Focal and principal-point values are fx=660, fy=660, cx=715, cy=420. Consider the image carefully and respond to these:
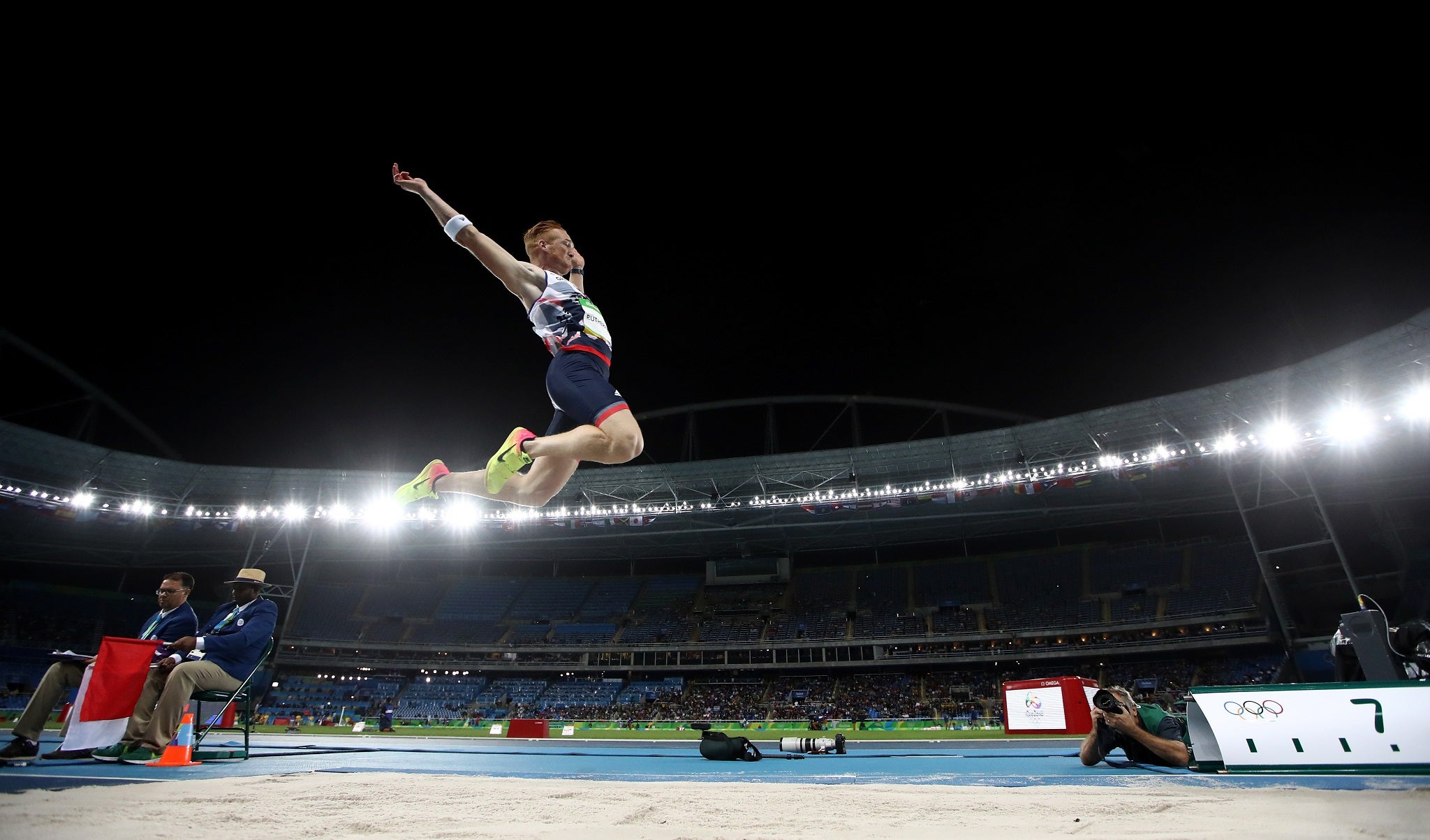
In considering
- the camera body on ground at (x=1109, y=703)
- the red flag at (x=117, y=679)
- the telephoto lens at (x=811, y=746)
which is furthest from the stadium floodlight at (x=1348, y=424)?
the red flag at (x=117, y=679)

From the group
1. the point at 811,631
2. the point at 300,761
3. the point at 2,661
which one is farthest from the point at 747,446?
the point at 2,661

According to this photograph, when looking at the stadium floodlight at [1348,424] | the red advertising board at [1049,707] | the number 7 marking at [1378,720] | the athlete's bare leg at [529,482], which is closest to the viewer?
the athlete's bare leg at [529,482]

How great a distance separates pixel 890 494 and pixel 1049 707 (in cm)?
1004

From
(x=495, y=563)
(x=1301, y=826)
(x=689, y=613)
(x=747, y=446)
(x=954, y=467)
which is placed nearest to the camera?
(x=1301, y=826)

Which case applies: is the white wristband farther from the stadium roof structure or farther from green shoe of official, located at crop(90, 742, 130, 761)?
the stadium roof structure

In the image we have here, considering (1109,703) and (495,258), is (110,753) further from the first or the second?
(1109,703)

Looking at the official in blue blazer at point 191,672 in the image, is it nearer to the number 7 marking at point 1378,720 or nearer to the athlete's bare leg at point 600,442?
the athlete's bare leg at point 600,442

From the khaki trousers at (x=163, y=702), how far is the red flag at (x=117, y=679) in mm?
68

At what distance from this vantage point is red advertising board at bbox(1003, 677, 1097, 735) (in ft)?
62.3

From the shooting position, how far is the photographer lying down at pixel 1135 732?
581 cm

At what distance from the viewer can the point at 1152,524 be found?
3572cm

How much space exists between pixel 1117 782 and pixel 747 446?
30.9m

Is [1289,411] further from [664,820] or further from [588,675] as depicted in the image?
[588,675]

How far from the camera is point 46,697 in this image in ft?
15.6
